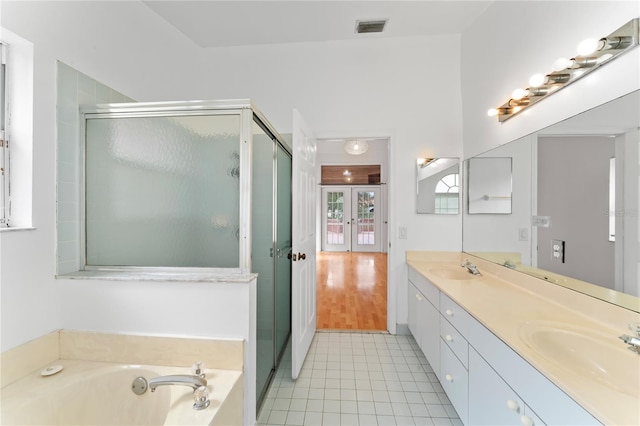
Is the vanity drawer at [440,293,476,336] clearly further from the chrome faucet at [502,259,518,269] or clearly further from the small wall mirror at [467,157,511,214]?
the small wall mirror at [467,157,511,214]

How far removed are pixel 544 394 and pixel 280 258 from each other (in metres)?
1.67

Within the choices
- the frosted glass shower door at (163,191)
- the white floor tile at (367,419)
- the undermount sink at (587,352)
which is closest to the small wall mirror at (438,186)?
the undermount sink at (587,352)

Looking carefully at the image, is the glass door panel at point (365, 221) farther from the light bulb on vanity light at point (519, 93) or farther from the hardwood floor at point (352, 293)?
the light bulb on vanity light at point (519, 93)

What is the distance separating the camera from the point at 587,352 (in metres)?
0.99

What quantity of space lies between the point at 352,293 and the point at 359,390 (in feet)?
6.68

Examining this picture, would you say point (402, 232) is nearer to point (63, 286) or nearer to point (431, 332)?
point (431, 332)

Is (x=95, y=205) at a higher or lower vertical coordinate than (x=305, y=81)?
lower

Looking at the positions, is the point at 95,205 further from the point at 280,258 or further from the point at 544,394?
the point at 544,394

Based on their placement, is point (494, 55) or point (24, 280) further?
point (494, 55)

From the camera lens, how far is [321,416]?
153 centimetres

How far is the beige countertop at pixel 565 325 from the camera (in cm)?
70

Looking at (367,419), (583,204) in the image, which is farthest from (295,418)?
(583,204)

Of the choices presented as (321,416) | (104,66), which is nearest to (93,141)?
(104,66)

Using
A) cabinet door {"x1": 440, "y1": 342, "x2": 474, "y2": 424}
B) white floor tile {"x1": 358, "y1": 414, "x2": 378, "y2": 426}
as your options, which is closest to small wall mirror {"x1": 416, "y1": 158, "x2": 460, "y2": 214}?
cabinet door {"x1": 440, "y1": 342, "x2": 474, "y2": 424}
